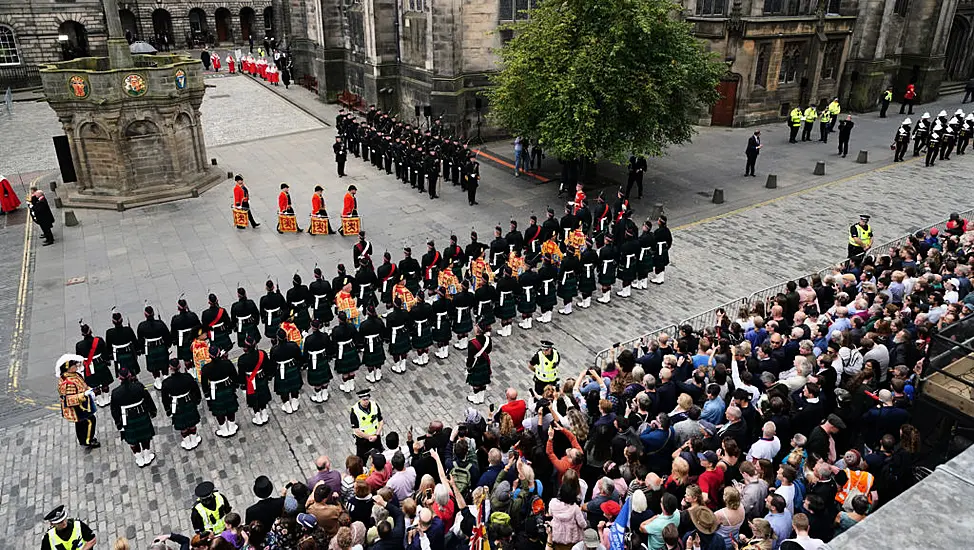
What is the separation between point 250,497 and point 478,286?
630 cm

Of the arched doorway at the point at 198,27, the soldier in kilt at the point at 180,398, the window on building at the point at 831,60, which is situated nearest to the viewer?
the soldier in kilt at the point at 180,398

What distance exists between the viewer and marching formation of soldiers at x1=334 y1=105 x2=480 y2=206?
76.7ft

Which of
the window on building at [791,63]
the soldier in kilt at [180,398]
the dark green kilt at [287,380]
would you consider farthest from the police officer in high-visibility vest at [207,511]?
the window on building at [791,63]

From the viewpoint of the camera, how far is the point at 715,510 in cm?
745

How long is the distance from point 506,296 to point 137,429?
7.36 metres

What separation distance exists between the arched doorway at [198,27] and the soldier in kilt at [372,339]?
53390 millimetres

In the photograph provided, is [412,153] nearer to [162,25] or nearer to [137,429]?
[137,429]

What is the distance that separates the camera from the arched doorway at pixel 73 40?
148 ft

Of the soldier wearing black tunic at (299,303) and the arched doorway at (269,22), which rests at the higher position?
the arched doorway at (269,22)

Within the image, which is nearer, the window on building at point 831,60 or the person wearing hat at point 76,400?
the person wearing hat at point 76,400

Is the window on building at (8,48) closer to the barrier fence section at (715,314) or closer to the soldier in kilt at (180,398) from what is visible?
the soldier in kilt at (180,398)

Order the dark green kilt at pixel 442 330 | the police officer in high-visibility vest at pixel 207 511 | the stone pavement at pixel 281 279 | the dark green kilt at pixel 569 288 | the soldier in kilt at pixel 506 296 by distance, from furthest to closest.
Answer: the dark green kilt at pixel 569 288 < the soldier in kilt at pixel 506 296 < the dark green kilt at pixel 442 330 < the stone pavement at pixel 281 279 < the police officer in high-visibility vest at pixel 207 511

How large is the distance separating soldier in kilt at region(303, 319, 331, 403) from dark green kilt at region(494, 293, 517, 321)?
151 inches

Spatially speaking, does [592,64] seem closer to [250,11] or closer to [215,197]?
[215,197]
